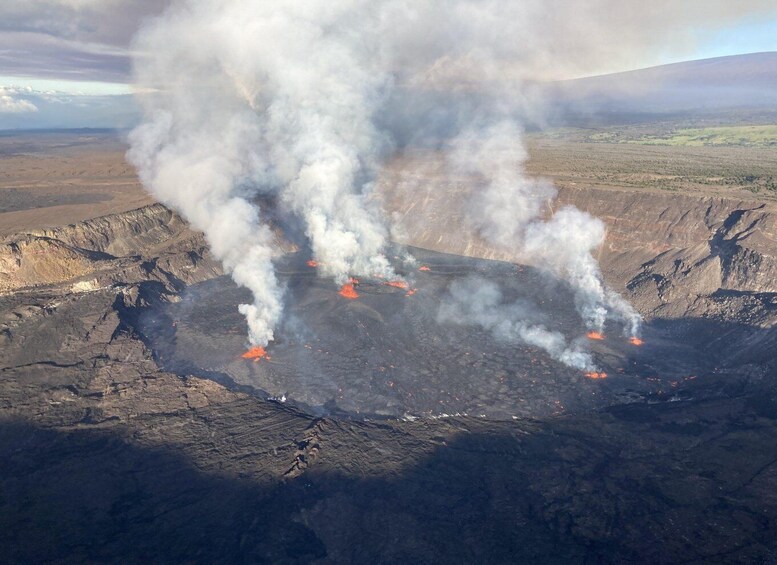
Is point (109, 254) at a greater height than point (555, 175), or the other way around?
point (555, 175)

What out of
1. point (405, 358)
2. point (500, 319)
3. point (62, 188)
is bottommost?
point (405, 358)

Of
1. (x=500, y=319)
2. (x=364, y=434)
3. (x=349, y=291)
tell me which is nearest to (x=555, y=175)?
(x=500, y=319)

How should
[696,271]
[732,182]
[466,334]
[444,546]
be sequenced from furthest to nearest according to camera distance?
[732,182] → [696,271] → [466,334] → [444,546]

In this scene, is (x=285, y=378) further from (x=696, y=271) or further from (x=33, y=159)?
(x=33, y=159)

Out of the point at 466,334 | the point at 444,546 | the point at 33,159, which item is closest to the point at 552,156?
the point at 466,334

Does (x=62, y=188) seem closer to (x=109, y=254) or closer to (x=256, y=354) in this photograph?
(x=109, y=254)

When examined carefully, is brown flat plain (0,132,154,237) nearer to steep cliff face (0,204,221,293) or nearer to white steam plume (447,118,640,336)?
steep cliff face (0,204,221,293)

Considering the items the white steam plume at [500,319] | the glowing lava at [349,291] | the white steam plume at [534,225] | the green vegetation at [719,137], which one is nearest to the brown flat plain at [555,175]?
the white steam plume at [534,225]
